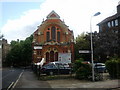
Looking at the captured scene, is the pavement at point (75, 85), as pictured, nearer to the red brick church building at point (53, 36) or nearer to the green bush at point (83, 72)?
the green bush at point (83, 72)

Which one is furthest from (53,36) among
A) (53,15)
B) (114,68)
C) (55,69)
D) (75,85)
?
(75,85)

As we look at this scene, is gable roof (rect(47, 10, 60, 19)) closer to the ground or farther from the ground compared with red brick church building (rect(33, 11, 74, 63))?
farther from the ground

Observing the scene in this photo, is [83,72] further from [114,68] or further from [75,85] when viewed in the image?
[75,85]

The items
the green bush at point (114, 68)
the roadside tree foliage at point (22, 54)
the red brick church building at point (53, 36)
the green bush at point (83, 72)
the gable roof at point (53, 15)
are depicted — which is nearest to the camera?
the green bush at point (83, 72)

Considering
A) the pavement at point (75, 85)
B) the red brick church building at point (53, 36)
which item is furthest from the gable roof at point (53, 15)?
the pavement at point (75, 85)

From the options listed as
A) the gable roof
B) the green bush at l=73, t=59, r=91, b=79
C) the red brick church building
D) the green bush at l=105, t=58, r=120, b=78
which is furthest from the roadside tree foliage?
the green bush at l=105, t=58, r=120, b=78

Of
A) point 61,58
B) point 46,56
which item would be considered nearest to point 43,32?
point 46,56

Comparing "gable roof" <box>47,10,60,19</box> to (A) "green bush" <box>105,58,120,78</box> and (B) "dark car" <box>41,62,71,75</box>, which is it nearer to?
(B) "dark car" <box>41,62,71,75</box>

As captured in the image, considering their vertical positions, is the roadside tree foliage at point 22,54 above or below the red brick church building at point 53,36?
below

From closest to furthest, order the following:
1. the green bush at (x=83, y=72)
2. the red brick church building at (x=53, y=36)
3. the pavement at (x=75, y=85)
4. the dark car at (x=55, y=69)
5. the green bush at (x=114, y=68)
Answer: the pavement at (x=75, y=85), the green bush at (x=83, y=72), the green bush at (x=114, y=68), the dark car at (x=55, y=69), the red brick church building at (x=53, y=36)

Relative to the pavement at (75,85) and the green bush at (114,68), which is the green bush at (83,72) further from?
the green bush at (114,68)

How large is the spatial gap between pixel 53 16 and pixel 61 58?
32.5m

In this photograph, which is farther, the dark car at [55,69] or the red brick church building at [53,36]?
the red brick church building at [53,36]

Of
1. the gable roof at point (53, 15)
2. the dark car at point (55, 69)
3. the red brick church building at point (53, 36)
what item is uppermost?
the gable roof at point (53, 15)
